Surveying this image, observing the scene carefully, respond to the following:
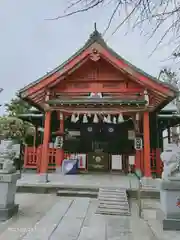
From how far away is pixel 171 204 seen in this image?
4.58m

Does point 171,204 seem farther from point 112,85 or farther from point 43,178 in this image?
point 112,85

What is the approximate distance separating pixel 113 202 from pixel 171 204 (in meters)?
1.97

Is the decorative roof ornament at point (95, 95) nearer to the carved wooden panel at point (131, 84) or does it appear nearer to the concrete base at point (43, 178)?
the carved wooden panel at point (131, 84)

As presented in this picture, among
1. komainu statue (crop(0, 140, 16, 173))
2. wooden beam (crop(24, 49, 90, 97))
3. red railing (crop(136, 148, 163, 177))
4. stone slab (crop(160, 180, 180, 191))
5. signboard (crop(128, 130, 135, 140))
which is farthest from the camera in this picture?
signboard (crop(128, 130, 135, 140))

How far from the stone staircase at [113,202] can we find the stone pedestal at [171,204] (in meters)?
1.18

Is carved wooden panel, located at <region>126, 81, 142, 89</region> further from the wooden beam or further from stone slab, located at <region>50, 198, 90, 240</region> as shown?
stone slab, located at <region>50, 198, 90, 240</region>

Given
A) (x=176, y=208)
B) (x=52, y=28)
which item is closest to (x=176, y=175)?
(x=176, y=208)

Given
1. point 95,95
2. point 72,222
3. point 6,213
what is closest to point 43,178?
point 6,213

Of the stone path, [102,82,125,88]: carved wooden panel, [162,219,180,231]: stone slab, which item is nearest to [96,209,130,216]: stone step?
the stone path

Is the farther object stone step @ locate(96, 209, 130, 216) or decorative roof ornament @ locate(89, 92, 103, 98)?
decorative roof ornament @ locate(89, 92, 103, 98)

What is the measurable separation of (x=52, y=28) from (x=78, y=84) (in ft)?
24.8

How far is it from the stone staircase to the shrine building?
6.84 feet

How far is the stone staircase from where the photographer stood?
18.2ft

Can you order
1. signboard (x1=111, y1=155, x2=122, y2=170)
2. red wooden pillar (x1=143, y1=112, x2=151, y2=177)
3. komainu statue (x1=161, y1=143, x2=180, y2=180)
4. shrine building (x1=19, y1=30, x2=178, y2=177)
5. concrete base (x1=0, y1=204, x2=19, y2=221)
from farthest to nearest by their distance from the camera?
signboard (x1=111, y1=155, x2=122, y2=170) < shrine building (x1=19, y1=30, x2=178, y2=177) < red wooden pillar (x1=143, y1=112, x2=151, y2=177) < concrete base (x1=0, y1=204, x2=19, y2=221) < komainu statue (x1=161, y1=143, x2=180, y2=180)
